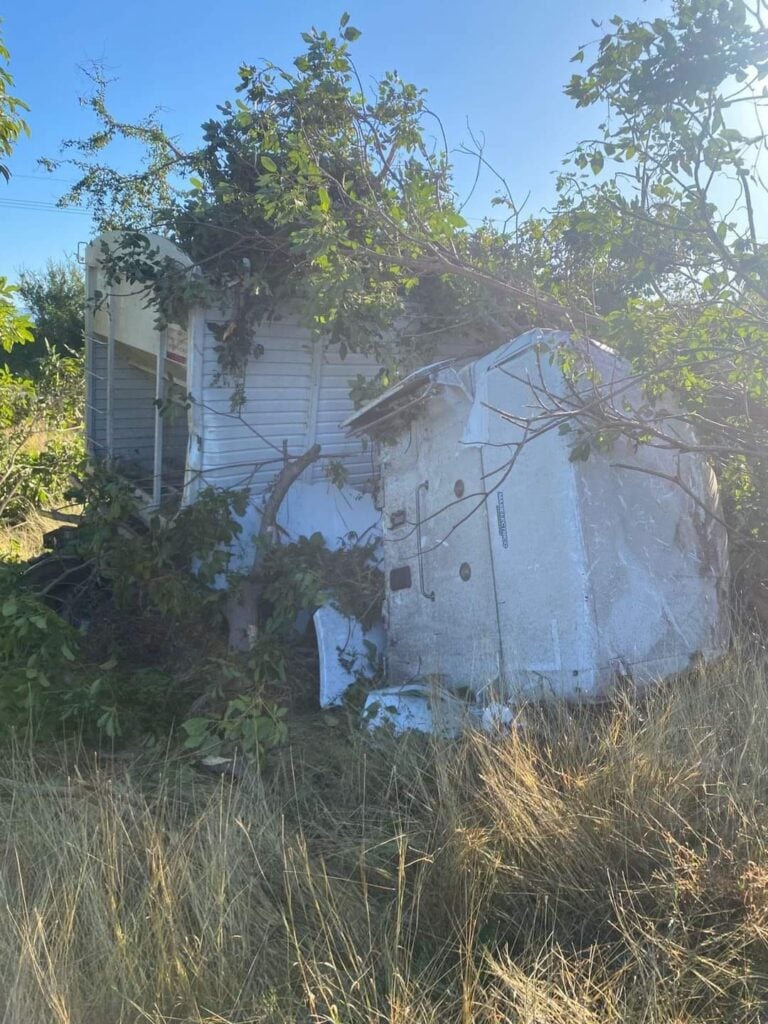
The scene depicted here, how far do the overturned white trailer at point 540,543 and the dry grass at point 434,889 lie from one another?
0.47 meters

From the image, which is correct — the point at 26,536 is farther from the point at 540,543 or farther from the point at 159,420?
the point at 540,543

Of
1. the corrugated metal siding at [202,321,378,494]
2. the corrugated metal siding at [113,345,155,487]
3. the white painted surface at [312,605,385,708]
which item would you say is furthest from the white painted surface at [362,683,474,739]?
the corrugated metal siding at [113,345,155,487]

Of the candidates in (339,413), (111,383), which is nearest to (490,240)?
(339,413)

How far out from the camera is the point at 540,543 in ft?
13.5

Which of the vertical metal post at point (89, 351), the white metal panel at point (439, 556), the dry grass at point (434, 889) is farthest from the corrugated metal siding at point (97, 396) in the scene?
the dry grass at point (434, 889)

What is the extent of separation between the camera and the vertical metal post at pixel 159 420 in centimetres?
632

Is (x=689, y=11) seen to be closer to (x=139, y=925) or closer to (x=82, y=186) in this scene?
(x=139, y=925)

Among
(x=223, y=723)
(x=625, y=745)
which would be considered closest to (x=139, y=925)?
(x=223, y=723)

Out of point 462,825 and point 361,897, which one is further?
point 462,825

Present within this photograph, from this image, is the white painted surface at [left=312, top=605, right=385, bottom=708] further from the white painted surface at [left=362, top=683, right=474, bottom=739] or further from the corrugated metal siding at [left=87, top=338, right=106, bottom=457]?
the corrugated metal siding at [left=87, top=338, right=106, bottom=457]

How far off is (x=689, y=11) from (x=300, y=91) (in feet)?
8.36

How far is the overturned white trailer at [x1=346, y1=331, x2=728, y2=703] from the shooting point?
395cm

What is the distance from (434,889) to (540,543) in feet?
5.92

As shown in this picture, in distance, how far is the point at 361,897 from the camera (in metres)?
2.84
